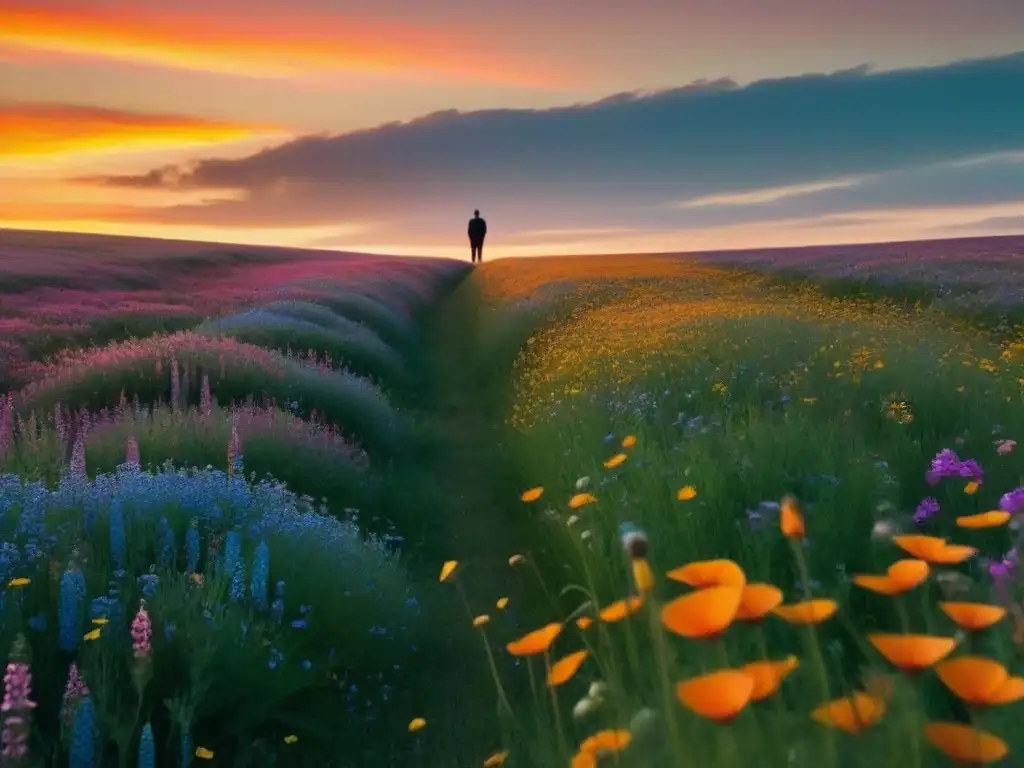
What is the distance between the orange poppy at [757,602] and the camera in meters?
1.64

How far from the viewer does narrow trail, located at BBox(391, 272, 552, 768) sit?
4.49 metres

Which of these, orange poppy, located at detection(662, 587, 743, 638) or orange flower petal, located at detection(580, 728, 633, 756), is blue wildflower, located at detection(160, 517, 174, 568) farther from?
orange poppy, located at detection(662, 587, 743, 638)

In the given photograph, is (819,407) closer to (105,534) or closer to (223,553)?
(223,553)

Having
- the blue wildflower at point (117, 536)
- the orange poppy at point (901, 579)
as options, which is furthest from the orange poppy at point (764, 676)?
the blue wildflower at point (117, 536)

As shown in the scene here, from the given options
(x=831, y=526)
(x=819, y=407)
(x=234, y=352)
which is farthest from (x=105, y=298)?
(x=831, y=526)

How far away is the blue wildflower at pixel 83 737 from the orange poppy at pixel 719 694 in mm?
2295

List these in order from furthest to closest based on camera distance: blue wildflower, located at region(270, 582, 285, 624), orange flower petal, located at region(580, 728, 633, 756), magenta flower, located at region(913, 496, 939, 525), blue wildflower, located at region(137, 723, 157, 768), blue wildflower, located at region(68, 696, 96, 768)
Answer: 1. magenta flower, located at region(913, 496, 939, 525)
2. blue wildflower, located at region(270, 582, 285, 624)
3. blue wildflower, located at region(68, 696, 96, 768)
4. blue wildflower, located at region(137, 723, 157, 768)
5. orange flower petal, located at region(580, 728, 633, 756)

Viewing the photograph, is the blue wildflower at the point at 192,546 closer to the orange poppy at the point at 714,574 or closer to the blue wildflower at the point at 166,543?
the blue wildflower at the point at 166,543

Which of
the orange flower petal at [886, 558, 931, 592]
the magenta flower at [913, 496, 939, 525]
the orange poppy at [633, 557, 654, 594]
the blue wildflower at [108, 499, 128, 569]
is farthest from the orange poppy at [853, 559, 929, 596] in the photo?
the blue wildflower at [108, 499, 128, 569]

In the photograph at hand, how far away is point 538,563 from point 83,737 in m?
3.96

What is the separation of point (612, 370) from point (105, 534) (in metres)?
6.67

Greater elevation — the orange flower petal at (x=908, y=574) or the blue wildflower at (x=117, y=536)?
the orange flower petal at (x=908, y=574)

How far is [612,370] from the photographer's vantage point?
10227 millimetres

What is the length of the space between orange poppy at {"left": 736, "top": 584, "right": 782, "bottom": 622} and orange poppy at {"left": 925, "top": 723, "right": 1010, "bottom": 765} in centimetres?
32
